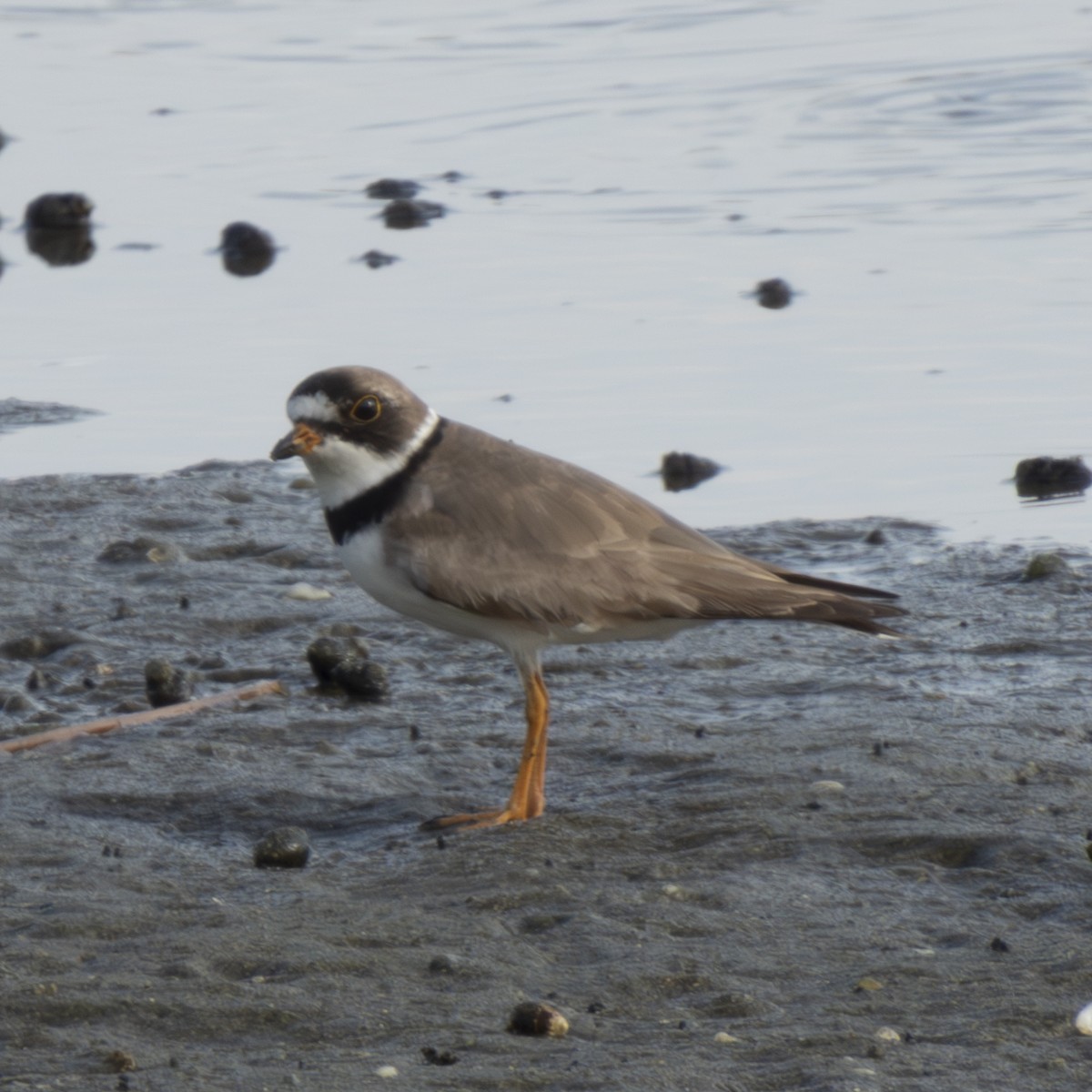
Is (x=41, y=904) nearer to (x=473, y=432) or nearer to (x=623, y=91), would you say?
(x=473, y=432)

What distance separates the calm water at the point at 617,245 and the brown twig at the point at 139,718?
2217 mm

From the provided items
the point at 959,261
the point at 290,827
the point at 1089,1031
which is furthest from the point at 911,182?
the point at 1089,1031

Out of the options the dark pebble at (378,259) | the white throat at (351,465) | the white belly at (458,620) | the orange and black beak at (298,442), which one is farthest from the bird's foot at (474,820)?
the dark pebble at (378,259)

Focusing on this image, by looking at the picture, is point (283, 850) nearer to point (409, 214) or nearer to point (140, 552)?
point (140, 552)

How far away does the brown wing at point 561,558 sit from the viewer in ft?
17.1

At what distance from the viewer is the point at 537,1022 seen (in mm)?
3803

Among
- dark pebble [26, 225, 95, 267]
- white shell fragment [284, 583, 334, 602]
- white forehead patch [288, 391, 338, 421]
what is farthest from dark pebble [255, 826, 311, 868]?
dark pebble [26, 225, 95, 267]

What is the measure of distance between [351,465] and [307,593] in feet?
5.85

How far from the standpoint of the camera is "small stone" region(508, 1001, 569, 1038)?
3799 millimetres

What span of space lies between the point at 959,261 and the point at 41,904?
24.3 ft

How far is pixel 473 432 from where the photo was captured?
5.57m

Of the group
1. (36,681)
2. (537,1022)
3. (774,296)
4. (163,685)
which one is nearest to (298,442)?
(163,685)

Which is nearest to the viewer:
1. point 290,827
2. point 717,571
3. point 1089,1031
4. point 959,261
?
point 1089,1031

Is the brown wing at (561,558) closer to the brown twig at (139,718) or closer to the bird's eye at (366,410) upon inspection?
the bird's eye at (366,410)
